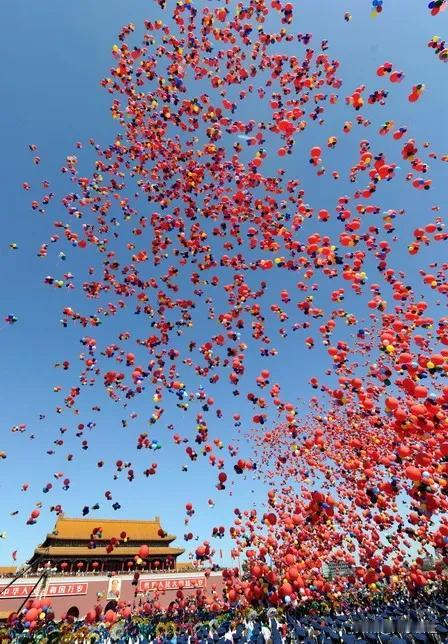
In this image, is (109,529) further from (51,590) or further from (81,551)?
(51,590)

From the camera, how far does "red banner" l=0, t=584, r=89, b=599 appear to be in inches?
910

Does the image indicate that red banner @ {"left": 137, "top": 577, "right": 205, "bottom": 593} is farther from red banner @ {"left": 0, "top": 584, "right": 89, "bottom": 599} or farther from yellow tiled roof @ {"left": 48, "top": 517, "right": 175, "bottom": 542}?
red banner @ {"left": 0, "top": 584, "right": 89, "bottom": 599}

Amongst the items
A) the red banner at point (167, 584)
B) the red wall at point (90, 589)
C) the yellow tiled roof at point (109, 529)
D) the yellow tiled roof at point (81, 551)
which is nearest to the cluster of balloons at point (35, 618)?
the red wall at point (90, 589)

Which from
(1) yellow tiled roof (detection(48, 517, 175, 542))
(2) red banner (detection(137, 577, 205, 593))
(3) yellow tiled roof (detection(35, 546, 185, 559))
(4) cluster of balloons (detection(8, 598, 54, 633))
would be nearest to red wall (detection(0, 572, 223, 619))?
(2) red banner (detection(137, 577, 205, 593))

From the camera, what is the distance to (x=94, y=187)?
10.7 m

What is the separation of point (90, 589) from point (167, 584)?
6.00m

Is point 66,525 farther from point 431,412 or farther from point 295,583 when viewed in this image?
point 431,412

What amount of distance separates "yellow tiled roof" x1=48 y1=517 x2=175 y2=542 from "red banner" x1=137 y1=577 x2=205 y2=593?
3.30m

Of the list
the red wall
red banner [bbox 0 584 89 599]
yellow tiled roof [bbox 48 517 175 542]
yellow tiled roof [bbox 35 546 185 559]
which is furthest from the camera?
yellow tiled roof [bbox 48 517 175 542]

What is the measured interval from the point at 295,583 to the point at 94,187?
12355 millimetres

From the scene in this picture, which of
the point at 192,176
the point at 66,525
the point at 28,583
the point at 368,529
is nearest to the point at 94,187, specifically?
the point at 192,176

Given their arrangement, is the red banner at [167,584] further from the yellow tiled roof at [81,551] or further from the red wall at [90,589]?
the yellow tiled roof at [81,551]

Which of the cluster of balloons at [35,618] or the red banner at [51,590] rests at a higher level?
the red banner at [51,590]

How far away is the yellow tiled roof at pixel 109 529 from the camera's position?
102ft
